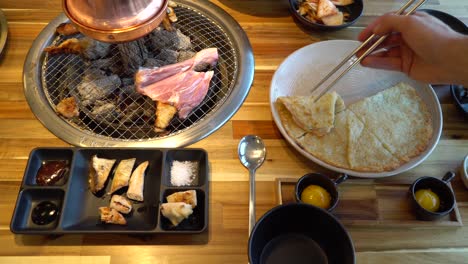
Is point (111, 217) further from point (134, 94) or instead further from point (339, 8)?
point (339, 8)

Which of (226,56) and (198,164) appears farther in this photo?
(226,56)

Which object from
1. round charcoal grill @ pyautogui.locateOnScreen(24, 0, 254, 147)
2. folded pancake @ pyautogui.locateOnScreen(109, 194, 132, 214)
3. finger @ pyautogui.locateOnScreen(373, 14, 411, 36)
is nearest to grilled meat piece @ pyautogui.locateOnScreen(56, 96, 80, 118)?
round charcoal grill @ pyautogui.locateOnScreen(24, 0, 254, 147)

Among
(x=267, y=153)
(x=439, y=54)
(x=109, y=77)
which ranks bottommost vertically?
(x=267, y=153)

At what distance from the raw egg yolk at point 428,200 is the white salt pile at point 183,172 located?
2.78 ft

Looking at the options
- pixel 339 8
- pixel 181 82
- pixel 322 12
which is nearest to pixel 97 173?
pixel 181 82

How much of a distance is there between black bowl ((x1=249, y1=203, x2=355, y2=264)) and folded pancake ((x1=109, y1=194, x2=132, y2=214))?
1.66 ft

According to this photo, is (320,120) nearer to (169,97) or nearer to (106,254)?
(169,97)

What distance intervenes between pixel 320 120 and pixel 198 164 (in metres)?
0.53

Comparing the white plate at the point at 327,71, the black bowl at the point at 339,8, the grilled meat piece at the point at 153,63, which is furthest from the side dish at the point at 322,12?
the grilled meat piece at the point at 153,63

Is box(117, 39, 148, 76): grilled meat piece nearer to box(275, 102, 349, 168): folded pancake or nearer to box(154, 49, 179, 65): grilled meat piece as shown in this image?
box(154, 49, 179, 65): grilled meat piece

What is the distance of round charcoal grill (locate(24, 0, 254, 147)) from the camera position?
156 centimetres

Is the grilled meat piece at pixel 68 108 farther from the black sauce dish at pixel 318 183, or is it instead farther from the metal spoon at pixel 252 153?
the black sauce dish at pixel 318 183

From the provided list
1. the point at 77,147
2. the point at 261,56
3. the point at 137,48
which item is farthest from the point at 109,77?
the point at 261,56

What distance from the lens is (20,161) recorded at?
4.88 ft
